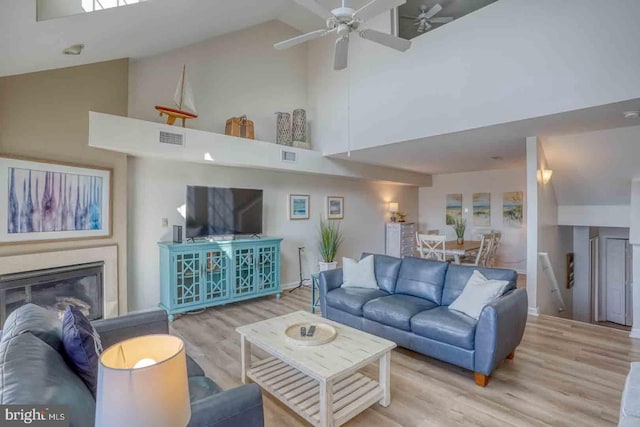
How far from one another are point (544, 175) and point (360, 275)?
3.00 metres

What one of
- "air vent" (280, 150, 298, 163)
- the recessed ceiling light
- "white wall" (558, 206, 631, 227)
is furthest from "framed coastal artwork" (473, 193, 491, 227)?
the recessed ceiling light

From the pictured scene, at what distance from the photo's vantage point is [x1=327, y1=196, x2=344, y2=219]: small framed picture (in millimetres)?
6375

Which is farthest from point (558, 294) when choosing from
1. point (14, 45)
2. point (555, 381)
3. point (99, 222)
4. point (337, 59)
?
point (14, 45)

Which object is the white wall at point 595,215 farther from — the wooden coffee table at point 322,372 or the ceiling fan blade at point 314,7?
the ceiling fan blade at point 314,7

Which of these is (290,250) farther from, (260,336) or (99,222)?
(260,336)

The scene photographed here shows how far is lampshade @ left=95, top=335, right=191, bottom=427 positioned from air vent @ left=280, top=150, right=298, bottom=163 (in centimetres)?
419

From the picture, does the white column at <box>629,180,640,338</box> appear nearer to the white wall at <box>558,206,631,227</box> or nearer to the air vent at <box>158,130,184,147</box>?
the white wall at <box>558,206,631,227</box>

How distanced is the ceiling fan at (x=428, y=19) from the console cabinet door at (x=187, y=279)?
4201 millimetres

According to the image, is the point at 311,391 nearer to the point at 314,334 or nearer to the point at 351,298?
the point at 314,334

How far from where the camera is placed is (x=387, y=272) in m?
3.71

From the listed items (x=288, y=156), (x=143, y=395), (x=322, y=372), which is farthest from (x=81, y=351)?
(x=288, y=156)

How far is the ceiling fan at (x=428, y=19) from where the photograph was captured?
4.03 meters

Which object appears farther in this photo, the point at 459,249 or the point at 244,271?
the point at 459,249

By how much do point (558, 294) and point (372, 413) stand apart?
444cm
